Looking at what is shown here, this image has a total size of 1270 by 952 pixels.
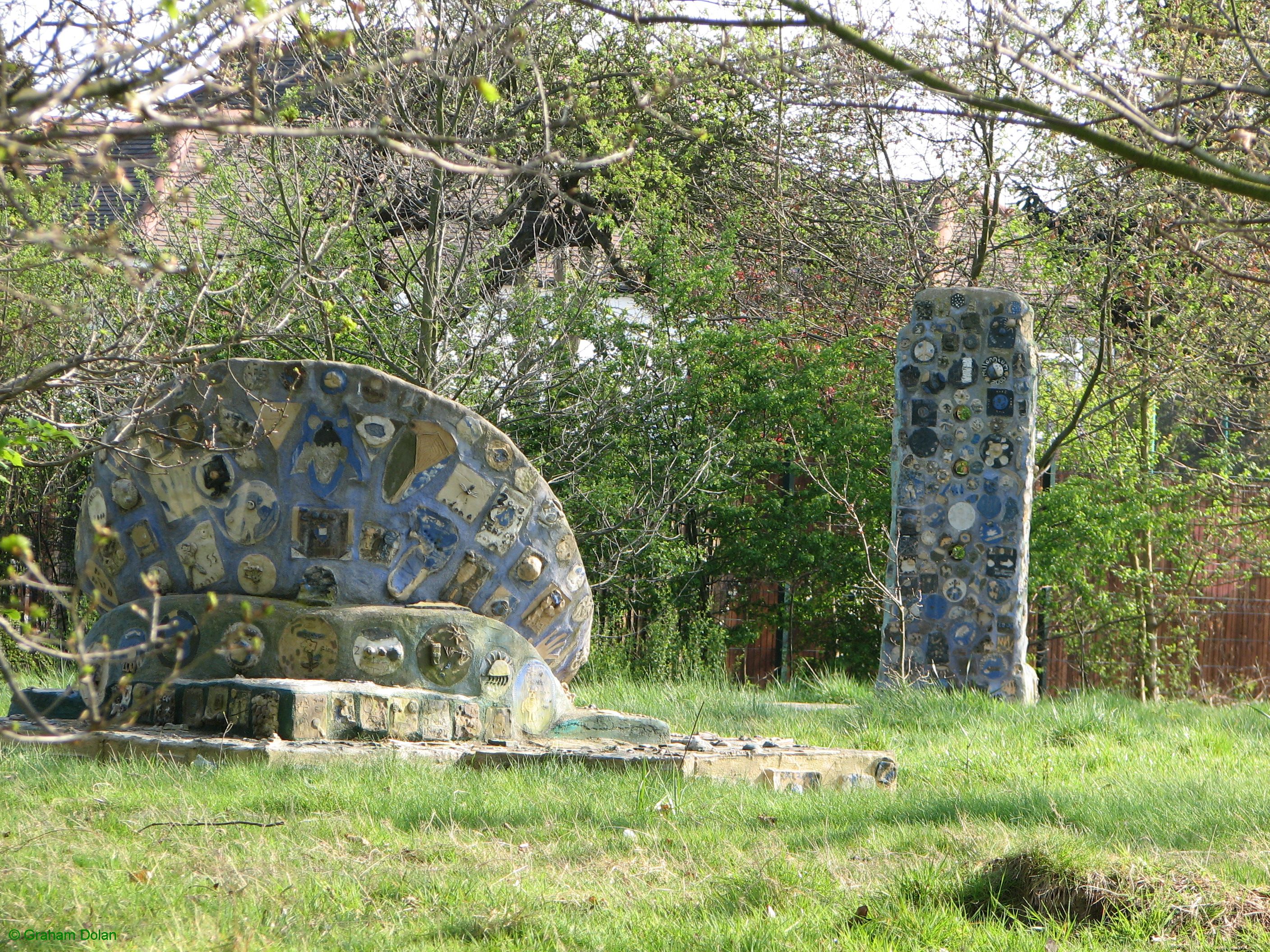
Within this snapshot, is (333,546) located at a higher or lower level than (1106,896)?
higher

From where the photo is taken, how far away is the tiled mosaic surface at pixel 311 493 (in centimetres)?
599

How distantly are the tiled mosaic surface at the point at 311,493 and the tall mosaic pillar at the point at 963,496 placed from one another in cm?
395

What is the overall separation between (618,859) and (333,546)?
2621mm

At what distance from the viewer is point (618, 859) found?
389 centimetres

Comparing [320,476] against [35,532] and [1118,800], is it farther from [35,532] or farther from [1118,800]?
[35,532]

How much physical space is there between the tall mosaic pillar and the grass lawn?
10.7 ft

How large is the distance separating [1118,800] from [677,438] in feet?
22.2

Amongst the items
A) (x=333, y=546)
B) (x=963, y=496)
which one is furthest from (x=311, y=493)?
(x=963, y=496)

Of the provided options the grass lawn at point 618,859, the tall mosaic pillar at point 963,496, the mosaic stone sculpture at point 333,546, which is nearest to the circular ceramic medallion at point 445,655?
the mosaic stone sculpture at point 333,546

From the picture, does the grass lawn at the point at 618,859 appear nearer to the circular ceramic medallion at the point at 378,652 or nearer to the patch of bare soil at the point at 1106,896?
the patch of bare soil at the point at 1106,896

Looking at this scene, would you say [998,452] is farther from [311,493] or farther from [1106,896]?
[1106,896]

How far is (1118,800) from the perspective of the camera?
4.89 meters

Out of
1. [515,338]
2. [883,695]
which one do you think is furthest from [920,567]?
[515,338]

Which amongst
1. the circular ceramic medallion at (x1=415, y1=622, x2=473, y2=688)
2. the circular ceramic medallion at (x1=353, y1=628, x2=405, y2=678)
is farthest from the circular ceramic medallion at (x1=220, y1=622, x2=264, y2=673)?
the circular ceramic medallion at (x1=415, y1=622, x2=473, y2=688)
